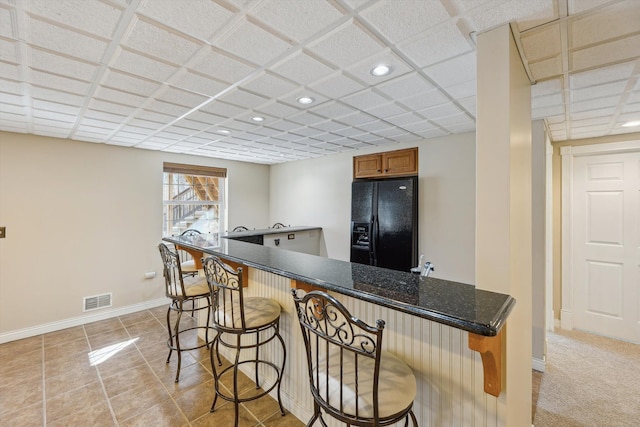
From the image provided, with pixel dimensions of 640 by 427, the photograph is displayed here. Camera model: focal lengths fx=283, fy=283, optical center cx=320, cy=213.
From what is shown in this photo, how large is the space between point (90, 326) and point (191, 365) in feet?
6.31

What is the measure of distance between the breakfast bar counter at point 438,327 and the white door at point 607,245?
10.6ft

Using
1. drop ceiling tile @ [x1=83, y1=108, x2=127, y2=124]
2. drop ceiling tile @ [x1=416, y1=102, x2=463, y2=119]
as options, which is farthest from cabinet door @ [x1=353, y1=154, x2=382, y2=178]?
drop ceiling tile @ [x1=83, y1=108, x2=127, y2=124]

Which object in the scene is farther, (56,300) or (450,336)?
(56,300)

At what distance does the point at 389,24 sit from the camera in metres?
1.29

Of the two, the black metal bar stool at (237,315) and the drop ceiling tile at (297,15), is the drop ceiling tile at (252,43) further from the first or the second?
the black metal bar stool at (237,315)

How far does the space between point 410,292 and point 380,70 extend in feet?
4.31

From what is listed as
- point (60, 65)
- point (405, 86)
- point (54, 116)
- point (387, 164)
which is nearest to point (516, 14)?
point (405, 86)

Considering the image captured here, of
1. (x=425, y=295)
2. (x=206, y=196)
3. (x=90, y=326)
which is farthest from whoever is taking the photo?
(x=206, y=196)

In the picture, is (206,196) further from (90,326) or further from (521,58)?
(521,58)

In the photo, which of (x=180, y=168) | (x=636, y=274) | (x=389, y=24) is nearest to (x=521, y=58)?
(x=389, y=24)

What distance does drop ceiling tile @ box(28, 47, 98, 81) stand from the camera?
1.52 metres

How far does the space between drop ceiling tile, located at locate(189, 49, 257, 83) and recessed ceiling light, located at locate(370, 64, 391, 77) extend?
724 millimetres

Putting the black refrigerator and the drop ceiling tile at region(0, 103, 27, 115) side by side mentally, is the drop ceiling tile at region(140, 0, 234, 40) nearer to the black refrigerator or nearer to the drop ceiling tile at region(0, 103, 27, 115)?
the drop ceiling tile at region(0, 103, 27, 115)

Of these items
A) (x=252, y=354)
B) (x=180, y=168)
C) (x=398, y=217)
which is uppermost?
(x=180, y=168)
